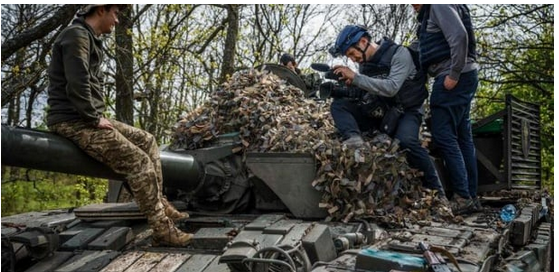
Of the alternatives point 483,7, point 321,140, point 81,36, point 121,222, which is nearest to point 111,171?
point 121,222

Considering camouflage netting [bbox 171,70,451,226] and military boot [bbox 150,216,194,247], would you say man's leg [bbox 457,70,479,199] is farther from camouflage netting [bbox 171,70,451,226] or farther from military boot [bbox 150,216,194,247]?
military boot [bbox 150,216,194,247]

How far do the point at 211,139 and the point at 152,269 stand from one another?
2051 mm

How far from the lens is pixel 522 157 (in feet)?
19.3

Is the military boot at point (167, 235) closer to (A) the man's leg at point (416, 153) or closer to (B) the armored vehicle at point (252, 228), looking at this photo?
(B) the armored vehicle at point (252, 228)

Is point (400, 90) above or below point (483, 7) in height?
below

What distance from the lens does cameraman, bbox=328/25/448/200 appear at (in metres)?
4.73

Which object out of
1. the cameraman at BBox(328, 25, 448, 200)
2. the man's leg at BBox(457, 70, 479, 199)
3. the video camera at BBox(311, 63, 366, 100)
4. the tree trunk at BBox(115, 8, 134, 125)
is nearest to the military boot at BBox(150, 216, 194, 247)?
the cameraman at BBox(328, 25, 448, 200)

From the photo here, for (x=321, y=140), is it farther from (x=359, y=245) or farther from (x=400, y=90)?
(x=359, y=245)

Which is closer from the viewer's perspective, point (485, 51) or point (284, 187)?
point (284, 187)

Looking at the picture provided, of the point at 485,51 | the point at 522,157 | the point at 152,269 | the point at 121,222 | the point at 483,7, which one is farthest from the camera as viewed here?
the point at 485,51

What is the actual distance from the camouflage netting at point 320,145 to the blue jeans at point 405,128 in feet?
0.27

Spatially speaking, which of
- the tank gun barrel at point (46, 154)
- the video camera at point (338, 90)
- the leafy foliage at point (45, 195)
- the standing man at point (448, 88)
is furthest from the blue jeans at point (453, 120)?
the leafy foliage at point (45, 195)

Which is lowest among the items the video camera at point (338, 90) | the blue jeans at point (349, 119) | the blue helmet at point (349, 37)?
the blue jeans at point (349, 119)

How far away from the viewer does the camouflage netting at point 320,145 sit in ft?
14.5
